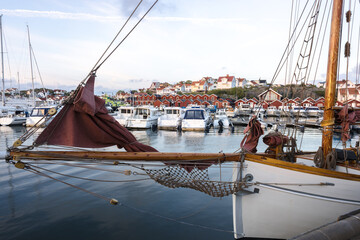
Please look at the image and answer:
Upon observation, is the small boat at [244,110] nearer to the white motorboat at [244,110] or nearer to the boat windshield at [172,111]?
the white motorboat at [244,110]

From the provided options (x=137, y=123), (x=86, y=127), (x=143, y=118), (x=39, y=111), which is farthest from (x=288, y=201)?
(x=39, y=111)

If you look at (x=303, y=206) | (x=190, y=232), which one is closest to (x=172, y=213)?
(x=190, y=232)

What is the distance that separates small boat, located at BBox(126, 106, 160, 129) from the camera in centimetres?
2812

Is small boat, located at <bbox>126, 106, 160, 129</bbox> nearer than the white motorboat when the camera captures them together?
Yes

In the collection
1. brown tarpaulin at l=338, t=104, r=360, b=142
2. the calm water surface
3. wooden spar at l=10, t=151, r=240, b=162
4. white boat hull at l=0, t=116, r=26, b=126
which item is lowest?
the calm water surface

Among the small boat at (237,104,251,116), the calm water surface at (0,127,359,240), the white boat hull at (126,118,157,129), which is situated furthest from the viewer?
the small boat at (237,104,251,116)

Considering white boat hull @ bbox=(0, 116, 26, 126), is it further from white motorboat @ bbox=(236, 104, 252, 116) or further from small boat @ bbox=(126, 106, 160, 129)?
white motorboat @ bbox=(236, 104, 252, 116)

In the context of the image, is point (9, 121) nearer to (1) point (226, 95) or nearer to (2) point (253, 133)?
(2) point (253, 133)

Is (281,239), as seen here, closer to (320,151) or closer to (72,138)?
(320,151)

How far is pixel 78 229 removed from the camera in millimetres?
5527

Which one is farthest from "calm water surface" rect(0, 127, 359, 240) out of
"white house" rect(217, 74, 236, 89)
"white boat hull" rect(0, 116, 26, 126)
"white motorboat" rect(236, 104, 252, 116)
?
"white house" rect(217, 74, 236, 89)

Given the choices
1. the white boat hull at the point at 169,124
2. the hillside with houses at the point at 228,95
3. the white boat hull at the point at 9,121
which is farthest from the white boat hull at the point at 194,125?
the white boat hull at the point at 9,121

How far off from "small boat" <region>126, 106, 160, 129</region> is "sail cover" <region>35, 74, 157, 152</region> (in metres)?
23.3

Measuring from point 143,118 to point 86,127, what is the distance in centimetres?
2473
